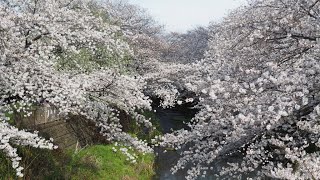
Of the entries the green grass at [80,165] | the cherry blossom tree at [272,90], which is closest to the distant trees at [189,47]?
the green grass at [80,165]

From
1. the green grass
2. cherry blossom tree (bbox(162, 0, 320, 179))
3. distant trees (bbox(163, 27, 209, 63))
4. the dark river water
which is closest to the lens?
cherry blossom tree (bbox(162, 0, 320, 179))

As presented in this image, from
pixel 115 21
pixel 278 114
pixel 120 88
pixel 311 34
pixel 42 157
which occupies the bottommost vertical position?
pixel 278 114

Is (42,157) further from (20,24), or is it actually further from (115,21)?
(115,21)

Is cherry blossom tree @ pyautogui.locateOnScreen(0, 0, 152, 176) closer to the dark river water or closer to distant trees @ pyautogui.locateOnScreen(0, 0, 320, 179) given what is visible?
distant trees @ pyautogui.locateOnScreen(0, 0, 320, 179)

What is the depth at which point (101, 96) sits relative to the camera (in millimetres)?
10664

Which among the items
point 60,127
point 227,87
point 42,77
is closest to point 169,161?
point 60,127

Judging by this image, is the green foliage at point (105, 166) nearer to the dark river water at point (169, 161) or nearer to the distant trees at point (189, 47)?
the dark river water at point (169, 161)

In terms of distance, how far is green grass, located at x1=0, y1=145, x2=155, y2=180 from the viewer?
10930 millimetres

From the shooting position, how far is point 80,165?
515 inches

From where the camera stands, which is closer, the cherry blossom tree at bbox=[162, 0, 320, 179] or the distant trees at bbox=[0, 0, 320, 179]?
the cherry blossom tree at bbox=[162, 0, 320, 179]

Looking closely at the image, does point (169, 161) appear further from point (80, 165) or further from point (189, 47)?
point (189, 47)

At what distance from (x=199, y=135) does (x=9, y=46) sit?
423 cm

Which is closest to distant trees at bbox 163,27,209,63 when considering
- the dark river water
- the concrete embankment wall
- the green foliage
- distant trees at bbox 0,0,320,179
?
the dark river water

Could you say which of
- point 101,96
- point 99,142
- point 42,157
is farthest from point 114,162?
point 101,96
